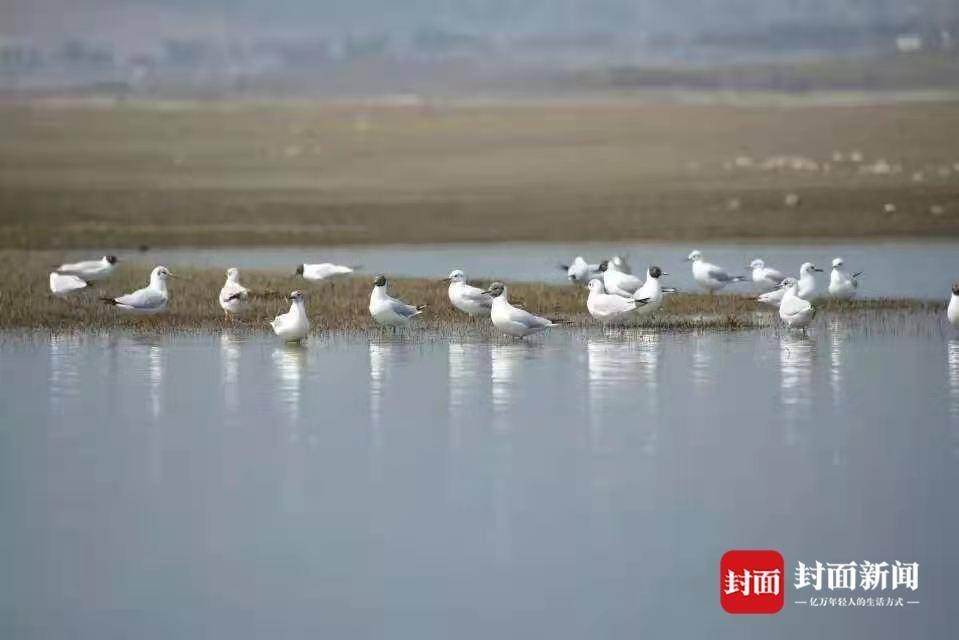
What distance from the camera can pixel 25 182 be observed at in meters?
70.2

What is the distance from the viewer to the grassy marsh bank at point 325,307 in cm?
2656

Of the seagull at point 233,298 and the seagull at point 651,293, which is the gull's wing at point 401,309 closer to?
the seagull at point 233,298

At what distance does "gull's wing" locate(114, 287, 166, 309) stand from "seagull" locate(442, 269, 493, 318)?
11.6ft

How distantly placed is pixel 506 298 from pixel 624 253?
57.2 ft

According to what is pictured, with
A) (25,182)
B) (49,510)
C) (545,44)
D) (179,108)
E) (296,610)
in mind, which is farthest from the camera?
(545,44)

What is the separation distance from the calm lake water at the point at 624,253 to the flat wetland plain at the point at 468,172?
2623mm

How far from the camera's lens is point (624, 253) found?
43781mm

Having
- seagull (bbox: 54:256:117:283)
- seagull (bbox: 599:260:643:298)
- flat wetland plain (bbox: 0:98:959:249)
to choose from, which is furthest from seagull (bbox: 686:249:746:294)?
flat wetland plain (bbox: 0:98:959:249)

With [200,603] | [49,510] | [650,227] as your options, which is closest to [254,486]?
[49,510]

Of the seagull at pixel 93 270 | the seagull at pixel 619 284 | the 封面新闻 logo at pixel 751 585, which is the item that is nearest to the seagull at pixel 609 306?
the seagull at pixel 619 284

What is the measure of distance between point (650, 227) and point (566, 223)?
2534 millimetres

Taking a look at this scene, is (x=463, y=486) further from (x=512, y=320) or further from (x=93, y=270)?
(x=93, y=270)

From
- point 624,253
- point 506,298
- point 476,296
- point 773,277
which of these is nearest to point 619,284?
point 506,298

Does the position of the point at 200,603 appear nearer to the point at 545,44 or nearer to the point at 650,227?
the point at 650,227
